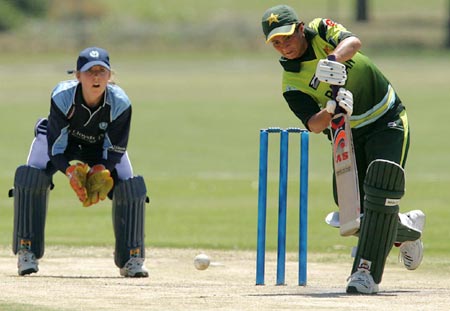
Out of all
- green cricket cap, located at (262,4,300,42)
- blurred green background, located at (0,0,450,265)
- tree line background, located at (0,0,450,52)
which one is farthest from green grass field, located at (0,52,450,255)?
tree line background, located at (0,0,450,52)

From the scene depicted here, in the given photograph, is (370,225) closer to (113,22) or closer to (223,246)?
(223,246)

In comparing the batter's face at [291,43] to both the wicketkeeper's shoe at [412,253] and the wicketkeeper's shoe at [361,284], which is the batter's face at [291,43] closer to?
the wicketkeeper's shoe at [361,284]

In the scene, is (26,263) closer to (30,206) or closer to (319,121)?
(30,206)

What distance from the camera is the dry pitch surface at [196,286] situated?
19.4 feet

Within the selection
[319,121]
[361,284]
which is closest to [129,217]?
[319,121]

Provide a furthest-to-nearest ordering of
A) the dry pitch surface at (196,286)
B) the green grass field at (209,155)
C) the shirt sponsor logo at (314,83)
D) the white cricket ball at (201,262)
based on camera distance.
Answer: the green grass field at (209,155)
the white cricket ball at (201,262)
the shirt sponsor logo at (314,83)
the dry pitch surface at (196,286)

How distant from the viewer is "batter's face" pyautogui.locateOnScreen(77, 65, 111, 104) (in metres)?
7.69

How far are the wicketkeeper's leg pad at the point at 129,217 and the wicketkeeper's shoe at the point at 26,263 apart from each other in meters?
0.54

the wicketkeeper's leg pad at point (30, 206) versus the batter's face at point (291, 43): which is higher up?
the batter's face at point (291, 43)

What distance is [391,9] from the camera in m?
69.9

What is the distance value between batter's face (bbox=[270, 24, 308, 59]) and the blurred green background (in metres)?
2.87

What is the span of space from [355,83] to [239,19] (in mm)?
53216

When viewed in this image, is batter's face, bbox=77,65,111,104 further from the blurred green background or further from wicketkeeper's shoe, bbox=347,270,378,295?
the blurred green background

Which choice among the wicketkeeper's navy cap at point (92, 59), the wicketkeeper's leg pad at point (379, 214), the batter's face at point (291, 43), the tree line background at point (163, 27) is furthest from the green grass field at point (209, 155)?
the tree line background at point (163, 27)
